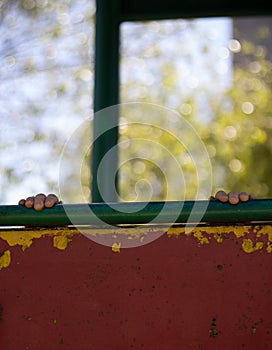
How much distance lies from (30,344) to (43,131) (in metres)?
7.93

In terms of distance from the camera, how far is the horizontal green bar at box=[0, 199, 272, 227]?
2.48m

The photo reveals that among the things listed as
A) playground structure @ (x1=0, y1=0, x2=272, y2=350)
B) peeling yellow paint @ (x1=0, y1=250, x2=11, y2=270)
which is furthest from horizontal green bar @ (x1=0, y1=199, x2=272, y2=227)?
peeling yellow paint @ (x1=0, y1=250, x2=11, y2=270)

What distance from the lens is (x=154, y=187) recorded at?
11734mm

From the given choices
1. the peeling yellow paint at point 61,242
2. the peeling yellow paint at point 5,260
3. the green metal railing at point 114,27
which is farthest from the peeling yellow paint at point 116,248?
the green metal railing at point 114,27

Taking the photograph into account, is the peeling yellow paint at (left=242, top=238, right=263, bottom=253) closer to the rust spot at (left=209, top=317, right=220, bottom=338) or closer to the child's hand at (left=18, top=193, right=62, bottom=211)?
the rust spot at (left=209, top=317, right=220, bottom=338)

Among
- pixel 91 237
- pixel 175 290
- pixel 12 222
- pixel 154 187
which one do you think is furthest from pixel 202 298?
pixel 154 187

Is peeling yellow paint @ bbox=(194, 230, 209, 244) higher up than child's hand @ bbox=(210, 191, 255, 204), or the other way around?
child's hand @ bbox=(210, 191, 255, 204)

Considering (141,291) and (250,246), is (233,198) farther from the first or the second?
(141,291)

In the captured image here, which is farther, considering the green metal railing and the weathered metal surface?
the green metal railing

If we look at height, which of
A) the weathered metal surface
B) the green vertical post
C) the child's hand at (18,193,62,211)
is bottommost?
the weathered metal surface

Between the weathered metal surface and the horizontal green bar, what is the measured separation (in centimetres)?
5

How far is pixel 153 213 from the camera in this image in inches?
98.4

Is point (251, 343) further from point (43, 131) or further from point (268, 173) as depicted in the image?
point (268, 173)

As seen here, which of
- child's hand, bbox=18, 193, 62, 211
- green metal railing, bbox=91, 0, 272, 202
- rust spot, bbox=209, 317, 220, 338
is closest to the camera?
rust spot, bbox=209, 317, 220, 338
